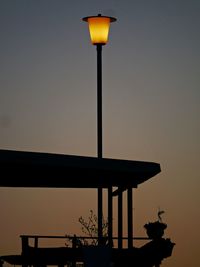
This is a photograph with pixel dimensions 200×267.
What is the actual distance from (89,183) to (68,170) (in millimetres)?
3239

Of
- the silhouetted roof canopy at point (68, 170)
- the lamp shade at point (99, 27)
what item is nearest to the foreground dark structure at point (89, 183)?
the silhouetted roof canopy at point (68, 170)

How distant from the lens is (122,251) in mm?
20484

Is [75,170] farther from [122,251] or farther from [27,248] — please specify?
[27,248]

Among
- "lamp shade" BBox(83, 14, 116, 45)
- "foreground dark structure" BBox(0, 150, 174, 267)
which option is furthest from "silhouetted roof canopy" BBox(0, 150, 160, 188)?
"lamp shade" BBox(83, 14, 116, 45)

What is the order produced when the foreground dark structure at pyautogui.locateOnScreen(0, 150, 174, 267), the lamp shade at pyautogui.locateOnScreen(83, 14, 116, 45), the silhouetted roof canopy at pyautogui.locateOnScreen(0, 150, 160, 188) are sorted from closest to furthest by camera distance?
1. the silhouetted roof canopy at pyautogui.locateOnScreen(0, 150, 160, 188)
2. the foreground dark structure at pyautogui.locateOnScreen(0, 150, 174, 267)
3. the lamp shade at pyautogui.locateOnScreen(83, 14, 116, 45)

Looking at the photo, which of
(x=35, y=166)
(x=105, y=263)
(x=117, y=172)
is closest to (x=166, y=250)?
(x=105, y=263)

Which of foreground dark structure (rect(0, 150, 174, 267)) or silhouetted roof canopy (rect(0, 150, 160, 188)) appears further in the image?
foreground dark structure (rect(0, 150, 174, 267))

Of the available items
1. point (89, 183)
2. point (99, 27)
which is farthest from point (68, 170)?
point (99, 27)

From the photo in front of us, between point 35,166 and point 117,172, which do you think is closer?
point 35,166

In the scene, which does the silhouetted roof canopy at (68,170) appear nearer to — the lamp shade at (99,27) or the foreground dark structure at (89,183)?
the foreground dark structure at (89,183)

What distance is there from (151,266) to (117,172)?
12.8ft

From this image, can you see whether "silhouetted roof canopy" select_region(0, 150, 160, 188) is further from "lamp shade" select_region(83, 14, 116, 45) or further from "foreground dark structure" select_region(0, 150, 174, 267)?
"lamp shade" select_region(83, 14, 116, 45)

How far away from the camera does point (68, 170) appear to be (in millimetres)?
17828

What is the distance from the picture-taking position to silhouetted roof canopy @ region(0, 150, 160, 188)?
53.3 ft
